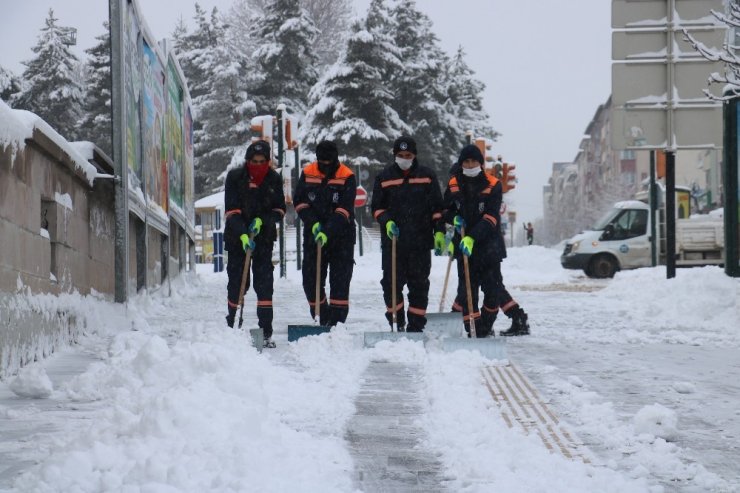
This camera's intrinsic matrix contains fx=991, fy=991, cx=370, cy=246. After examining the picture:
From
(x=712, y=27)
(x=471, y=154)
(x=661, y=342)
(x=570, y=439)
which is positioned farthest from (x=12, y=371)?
(x=712, y=27)

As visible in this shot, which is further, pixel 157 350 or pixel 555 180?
pixel 555 180

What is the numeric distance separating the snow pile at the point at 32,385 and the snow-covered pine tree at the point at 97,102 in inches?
818

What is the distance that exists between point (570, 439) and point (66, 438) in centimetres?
226

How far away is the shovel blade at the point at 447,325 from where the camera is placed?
8516 mm

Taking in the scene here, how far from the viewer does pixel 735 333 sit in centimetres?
988

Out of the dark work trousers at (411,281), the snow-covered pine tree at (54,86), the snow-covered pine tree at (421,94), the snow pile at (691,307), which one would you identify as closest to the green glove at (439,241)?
the dark work trousers at (411,281)

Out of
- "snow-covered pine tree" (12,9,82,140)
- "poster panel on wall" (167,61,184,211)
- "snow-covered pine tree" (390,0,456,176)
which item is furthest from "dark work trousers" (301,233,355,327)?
"snow-covered pine tree" (390,0,456,176)

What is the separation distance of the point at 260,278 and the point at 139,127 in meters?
3.95

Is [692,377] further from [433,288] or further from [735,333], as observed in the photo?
[433,288]

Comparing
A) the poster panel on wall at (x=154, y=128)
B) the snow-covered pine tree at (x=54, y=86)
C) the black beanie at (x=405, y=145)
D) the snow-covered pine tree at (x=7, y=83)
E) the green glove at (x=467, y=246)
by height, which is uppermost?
the snow-covered pine tree at (x=54, y=86)

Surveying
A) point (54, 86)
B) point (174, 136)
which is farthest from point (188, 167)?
point (54, 86)

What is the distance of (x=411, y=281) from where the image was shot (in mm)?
→ 8672

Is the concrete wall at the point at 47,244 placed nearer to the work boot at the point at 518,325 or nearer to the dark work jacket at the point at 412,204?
the dark work jacket at the point at 412,204

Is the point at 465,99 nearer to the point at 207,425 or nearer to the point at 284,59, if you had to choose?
the point at 284,59
